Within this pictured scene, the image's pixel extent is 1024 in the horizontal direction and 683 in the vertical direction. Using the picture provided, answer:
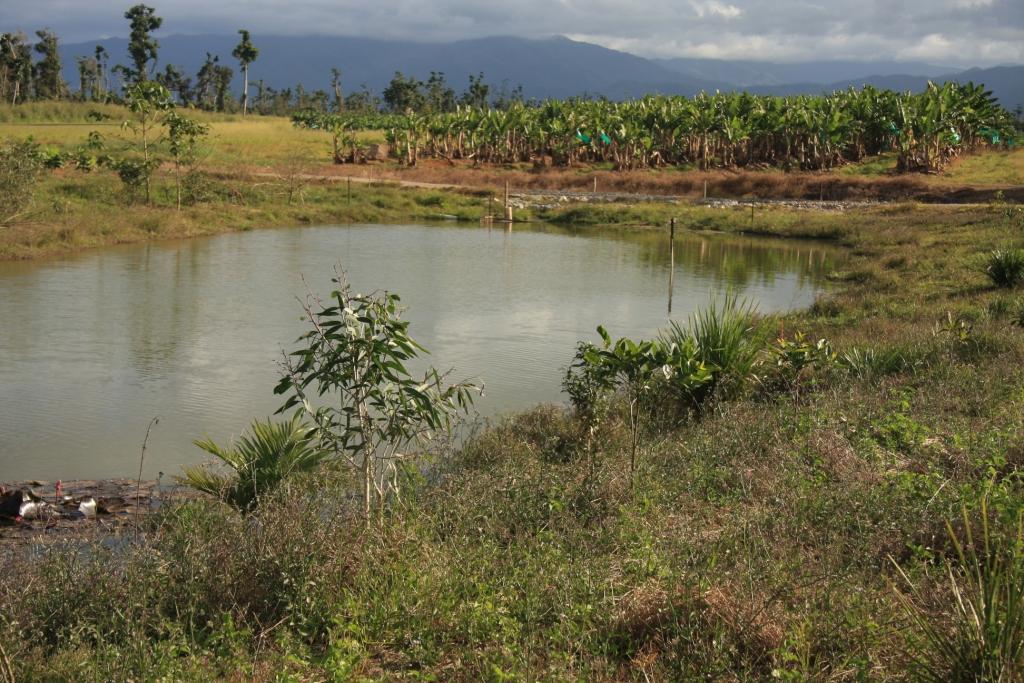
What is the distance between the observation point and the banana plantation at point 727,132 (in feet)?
172

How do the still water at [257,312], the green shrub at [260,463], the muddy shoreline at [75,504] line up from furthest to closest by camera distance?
the still water at [257,312] < the green shrub at [260,463] < the muddy shoreline at [75,504]

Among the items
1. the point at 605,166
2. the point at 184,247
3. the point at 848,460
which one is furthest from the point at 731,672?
the point at 605,166

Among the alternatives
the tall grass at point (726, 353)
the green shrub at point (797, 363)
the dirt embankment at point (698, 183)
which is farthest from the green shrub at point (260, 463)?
the dirt embankment at point (698, 183)

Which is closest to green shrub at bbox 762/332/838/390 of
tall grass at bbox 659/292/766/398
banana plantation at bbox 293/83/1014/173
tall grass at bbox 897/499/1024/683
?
tall grass at bbox 659/292/766/398

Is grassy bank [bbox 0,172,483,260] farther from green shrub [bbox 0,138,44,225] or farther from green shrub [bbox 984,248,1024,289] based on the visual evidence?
green shrub [bbox 984,248,1024,289]

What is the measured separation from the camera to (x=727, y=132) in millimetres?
54125

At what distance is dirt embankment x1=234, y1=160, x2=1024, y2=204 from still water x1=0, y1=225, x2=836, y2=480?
1249 centimetres

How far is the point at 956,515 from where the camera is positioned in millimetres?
5766

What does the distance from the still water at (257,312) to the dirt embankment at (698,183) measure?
12490mm

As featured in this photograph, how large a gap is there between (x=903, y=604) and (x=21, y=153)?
90.1 feet

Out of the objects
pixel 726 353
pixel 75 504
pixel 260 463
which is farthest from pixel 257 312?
pixel 260 463

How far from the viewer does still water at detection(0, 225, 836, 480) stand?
37.1ft

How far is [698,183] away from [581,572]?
45.7 meters

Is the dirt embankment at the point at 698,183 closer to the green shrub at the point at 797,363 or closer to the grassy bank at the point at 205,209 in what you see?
the grassy bank at the point at 205,209
